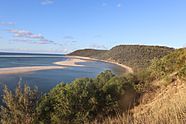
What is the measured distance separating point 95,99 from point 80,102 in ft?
3.72

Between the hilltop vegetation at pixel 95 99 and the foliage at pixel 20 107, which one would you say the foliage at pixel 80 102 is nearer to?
the hilltop vegetation at pixel 95 99

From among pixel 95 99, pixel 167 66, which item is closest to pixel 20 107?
pixel 95 99

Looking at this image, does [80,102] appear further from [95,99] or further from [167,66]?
[167,66]

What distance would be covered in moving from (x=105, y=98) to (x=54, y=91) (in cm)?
348

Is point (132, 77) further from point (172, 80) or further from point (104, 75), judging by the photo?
point (172, 80)

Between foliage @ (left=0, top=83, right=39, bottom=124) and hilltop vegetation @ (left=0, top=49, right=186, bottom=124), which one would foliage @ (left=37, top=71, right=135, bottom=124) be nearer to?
hilltop vegetation @ (left=0, top=49, right=186, bottom=124)

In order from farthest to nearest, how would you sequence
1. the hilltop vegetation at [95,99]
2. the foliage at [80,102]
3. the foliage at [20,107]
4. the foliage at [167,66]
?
the foliage at [167,66]
the foliage at [80,102]
the hilltop vegetation at [95,99]
the foliage at [20,107]

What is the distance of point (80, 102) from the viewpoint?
1789cm

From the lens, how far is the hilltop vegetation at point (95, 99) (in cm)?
1448

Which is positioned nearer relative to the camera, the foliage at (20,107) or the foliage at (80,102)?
the foliage at (20,107)

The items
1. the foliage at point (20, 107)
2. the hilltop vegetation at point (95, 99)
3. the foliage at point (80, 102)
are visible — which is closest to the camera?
the foliage at point (20, 107)

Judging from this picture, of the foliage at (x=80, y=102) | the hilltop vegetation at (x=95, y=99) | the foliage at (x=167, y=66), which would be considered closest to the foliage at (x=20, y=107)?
the hilltop vegetation at (x=95, y=99)

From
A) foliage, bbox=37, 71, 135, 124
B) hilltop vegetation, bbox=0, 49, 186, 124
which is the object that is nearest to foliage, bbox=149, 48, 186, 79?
hilltop vegetation, bbox=0, 49, 186, 124

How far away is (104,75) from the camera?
1035 inches
